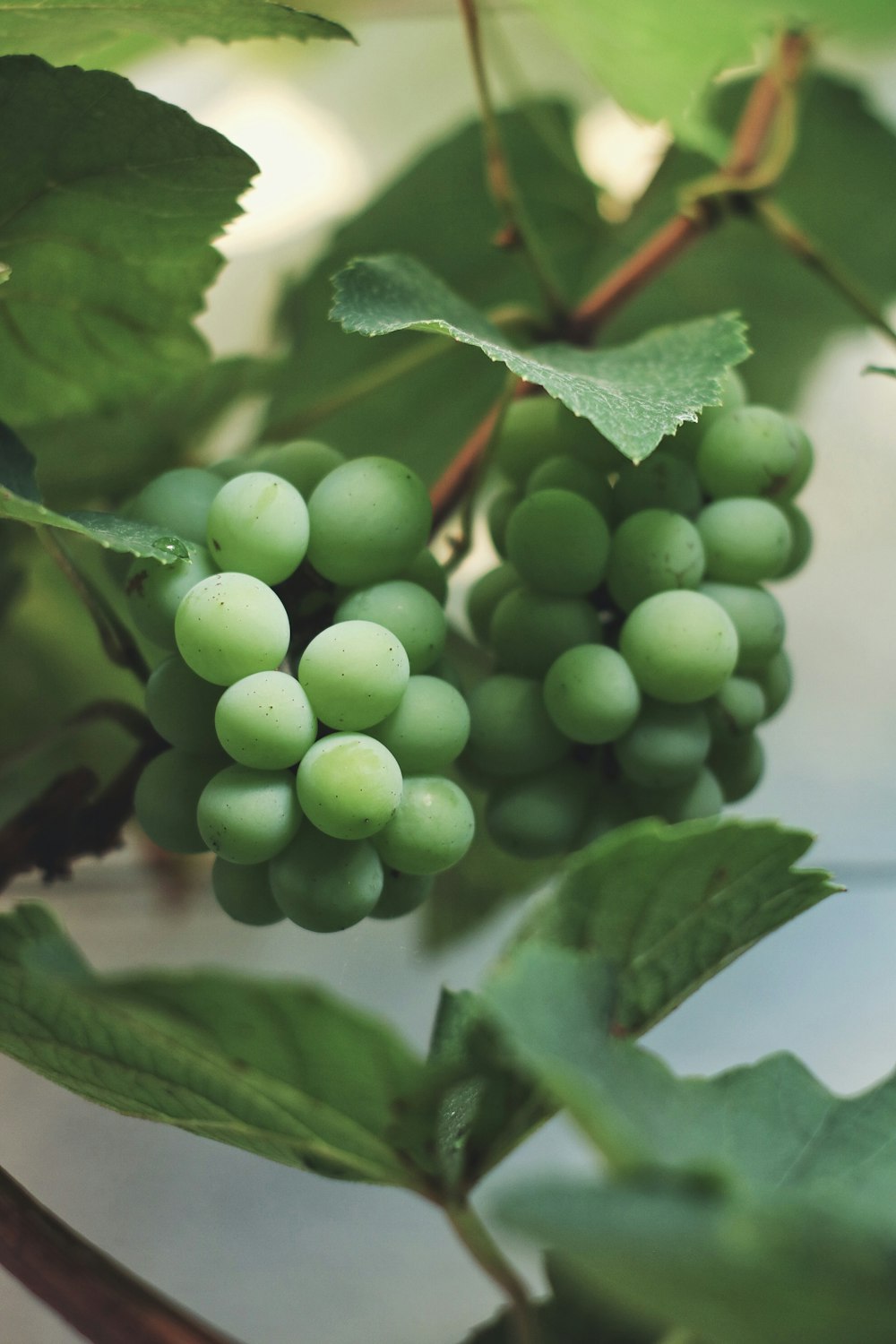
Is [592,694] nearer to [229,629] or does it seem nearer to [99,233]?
[229,629]

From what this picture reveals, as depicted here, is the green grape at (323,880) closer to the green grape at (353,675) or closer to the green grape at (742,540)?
→ the green grape at (353,675)

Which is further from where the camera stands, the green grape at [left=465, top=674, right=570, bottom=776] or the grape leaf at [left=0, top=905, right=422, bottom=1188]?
the green grape at [left=465, top=674, right=570, bottom=776]

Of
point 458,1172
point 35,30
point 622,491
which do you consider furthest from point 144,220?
point 458,1172

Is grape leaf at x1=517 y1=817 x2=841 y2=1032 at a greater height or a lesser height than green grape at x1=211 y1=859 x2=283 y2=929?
greater

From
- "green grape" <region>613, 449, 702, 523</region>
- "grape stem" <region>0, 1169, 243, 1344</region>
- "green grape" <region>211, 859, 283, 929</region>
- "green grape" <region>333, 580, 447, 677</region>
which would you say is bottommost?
"grape stem" <region>0, 1169, 243, 1344</region>

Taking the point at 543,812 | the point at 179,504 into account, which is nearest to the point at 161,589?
the point at 179,504

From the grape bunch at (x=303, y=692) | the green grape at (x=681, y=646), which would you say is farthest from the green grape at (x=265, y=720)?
the green grape at (x=681, y=646)

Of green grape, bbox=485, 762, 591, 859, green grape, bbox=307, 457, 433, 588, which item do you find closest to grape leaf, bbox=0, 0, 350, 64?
green grape, bbox=307, 457, 433, 588

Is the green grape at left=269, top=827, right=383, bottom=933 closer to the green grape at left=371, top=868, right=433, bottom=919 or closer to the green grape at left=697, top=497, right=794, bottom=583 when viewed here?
the green grape at left=371, top=868, right=433, bottom=919
